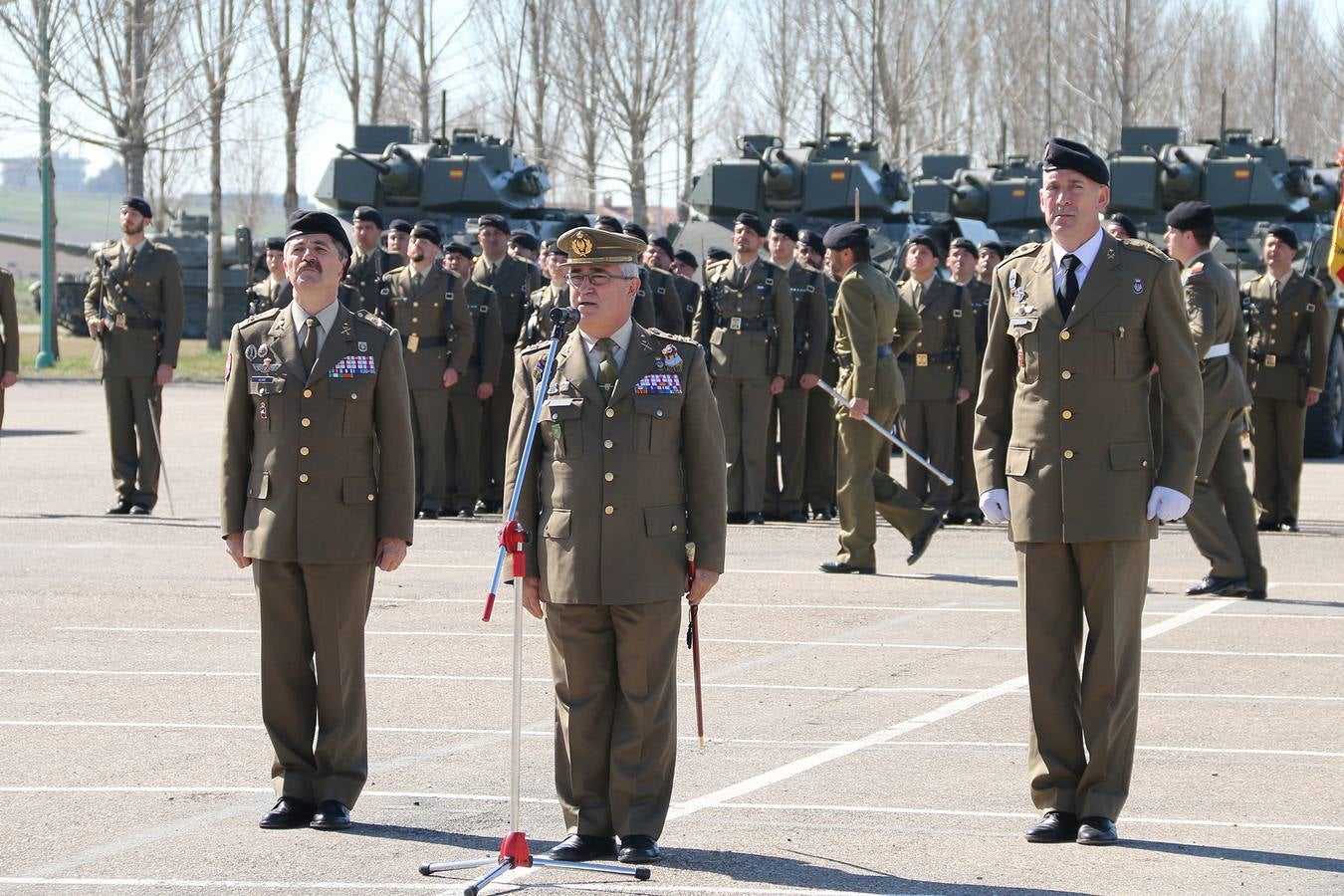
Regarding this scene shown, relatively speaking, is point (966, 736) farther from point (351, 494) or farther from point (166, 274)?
point (166, 274)

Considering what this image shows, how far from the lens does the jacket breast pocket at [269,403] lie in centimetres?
680

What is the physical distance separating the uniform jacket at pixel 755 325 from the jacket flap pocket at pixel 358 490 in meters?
8.77

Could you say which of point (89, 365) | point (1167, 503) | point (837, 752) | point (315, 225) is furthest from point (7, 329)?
point (89, 365)

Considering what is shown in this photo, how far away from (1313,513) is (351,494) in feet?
37.0

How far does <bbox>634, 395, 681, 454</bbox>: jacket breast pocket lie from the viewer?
6.23 meters

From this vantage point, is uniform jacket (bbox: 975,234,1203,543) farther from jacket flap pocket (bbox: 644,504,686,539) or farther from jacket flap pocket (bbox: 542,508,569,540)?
jacket flap pocket (bbox: 542,508,569,540)

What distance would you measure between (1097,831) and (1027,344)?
153cm

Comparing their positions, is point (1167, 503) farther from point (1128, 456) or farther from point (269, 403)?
point (269, 403)

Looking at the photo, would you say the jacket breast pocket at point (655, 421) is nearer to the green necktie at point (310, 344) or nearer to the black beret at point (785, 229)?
the green necktie at point (310, 344)

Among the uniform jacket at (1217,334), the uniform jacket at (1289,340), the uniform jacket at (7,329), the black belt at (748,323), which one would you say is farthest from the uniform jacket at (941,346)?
the uniform jacket at (7,329)

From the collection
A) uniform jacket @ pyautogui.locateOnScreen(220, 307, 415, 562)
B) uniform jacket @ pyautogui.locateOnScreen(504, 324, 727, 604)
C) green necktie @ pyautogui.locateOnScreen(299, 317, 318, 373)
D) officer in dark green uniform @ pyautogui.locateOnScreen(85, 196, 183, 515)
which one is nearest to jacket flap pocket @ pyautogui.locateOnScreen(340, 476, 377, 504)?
uniform jacket @ pyautogui.locateOnScreen(220, 307, 415, 562)

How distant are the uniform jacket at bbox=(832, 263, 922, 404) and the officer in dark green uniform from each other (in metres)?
5.13

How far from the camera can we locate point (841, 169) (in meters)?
25.1

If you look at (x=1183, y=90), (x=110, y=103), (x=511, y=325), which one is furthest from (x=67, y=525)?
(x=1183, y=90)
